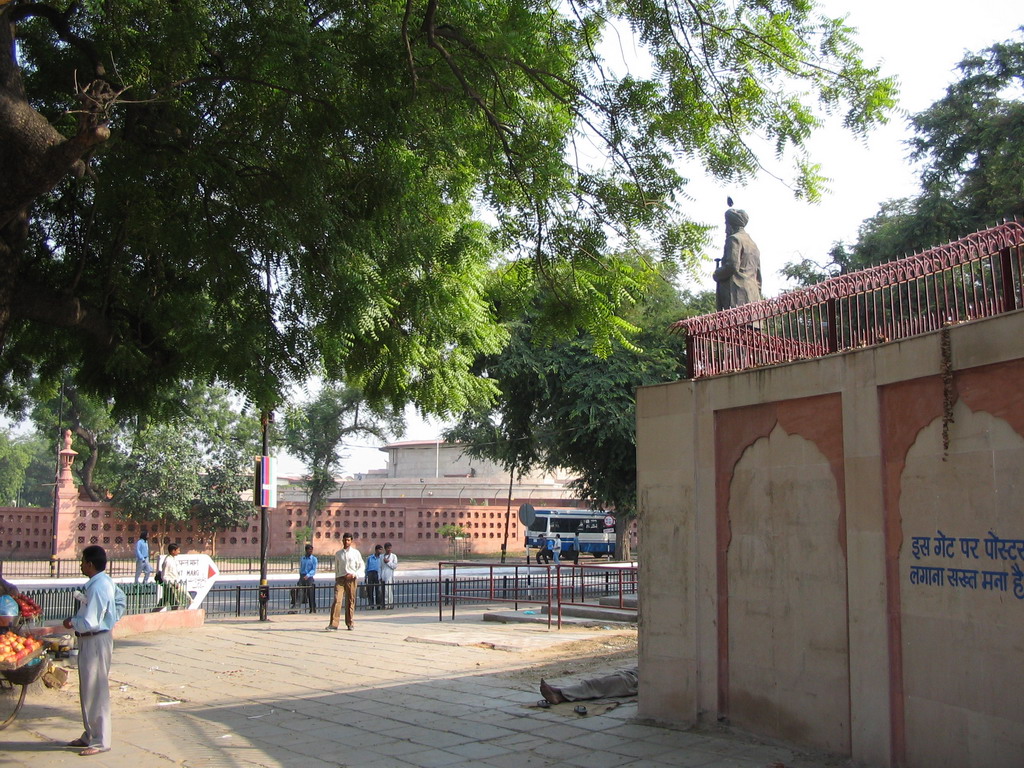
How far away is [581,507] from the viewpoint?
178 ft

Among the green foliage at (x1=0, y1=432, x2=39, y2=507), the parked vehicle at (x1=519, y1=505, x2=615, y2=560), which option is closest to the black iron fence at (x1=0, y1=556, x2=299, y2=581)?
the parked vehicle at (x1=519, y1=505, x2=615, y2=560)

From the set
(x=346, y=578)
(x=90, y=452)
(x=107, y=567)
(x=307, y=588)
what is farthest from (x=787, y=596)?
(x=90, y=452)

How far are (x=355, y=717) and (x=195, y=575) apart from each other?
10.3m

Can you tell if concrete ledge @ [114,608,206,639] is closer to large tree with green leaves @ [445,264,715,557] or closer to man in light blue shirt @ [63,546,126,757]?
man in light blue shirt @ [63,546,126,757]

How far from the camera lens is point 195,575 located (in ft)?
58.4

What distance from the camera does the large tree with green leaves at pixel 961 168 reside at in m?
22.5

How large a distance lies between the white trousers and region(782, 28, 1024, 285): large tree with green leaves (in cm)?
2140

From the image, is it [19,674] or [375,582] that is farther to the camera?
[375,582]

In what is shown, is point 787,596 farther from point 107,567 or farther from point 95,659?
point 107,567

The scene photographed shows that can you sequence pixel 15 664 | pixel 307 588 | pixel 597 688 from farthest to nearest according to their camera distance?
1. pixel 307 588
2. pixel 597 688
3. pixel 15 664

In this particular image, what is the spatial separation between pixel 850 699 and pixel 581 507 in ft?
157

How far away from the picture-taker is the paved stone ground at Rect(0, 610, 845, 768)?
23.5ft

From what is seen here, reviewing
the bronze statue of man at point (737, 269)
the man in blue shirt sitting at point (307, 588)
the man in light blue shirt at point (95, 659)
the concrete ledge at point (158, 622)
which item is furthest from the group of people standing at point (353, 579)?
the bronze statue of man at point (737, 269)

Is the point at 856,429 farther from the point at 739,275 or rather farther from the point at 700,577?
the point at 739,275
